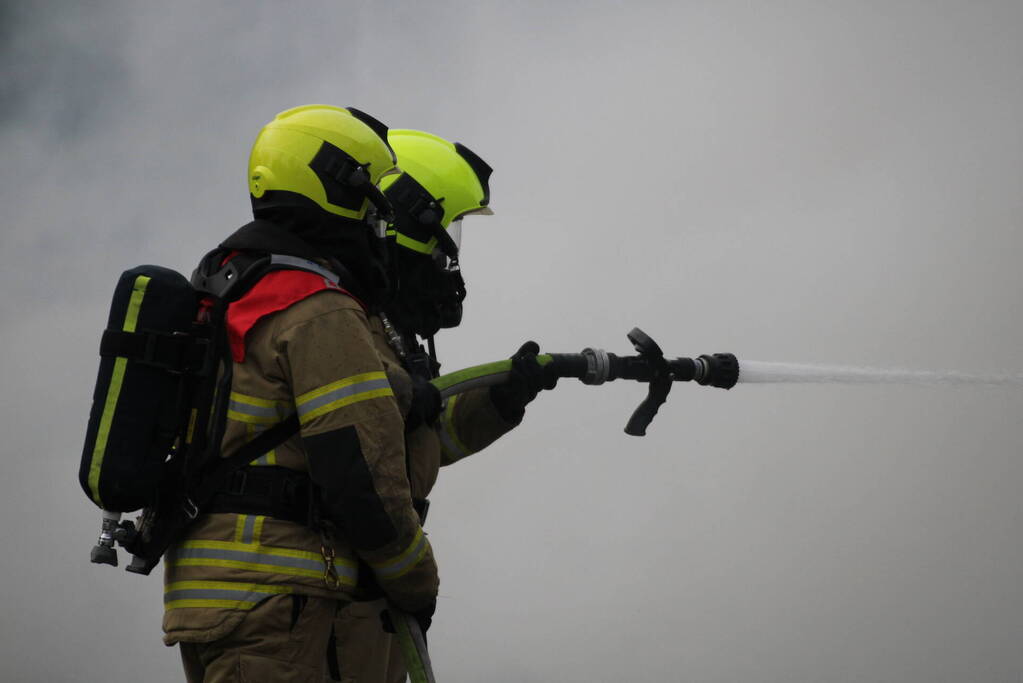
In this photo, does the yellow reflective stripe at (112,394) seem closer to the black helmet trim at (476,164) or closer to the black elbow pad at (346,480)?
the black elbow pad at (346,480)

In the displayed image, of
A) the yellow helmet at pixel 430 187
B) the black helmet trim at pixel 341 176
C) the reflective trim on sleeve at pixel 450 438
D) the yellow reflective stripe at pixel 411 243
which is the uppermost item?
the yellow helmet at pixel 430 187

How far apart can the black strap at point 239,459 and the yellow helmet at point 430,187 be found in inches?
42.2

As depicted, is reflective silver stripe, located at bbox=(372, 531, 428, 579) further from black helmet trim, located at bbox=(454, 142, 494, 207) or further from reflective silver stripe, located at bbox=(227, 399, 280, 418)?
black helmet trim, located at bbox=(454, 142, 494, 207)

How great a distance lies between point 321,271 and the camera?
2570 mm

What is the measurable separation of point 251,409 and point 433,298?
1.12 m

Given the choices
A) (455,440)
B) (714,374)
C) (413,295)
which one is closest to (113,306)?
(413,295)

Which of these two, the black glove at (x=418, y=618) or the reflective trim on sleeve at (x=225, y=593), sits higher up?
the reflective trim on sleeve at (x=225, y=593)

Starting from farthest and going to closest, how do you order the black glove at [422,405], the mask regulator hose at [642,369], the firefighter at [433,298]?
the mask regulator hose at [642,369], the firefighter at [433,298], the black glove at [422,405]

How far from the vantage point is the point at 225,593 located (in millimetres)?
2398

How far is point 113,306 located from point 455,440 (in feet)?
4.87

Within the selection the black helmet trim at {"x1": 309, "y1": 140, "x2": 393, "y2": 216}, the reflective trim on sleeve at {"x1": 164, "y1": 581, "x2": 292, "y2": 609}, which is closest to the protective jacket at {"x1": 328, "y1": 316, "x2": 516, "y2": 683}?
the reflective trim on sleeve at {"x1": 164, "y1": 581, "x2": 292, "y2": 609}

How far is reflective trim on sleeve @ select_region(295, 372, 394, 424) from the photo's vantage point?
238 cm

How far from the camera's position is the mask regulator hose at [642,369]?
3.52 metres

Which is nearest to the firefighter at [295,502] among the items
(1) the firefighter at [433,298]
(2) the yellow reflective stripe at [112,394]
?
(2) the yellow reflective stripe at [112,394]
